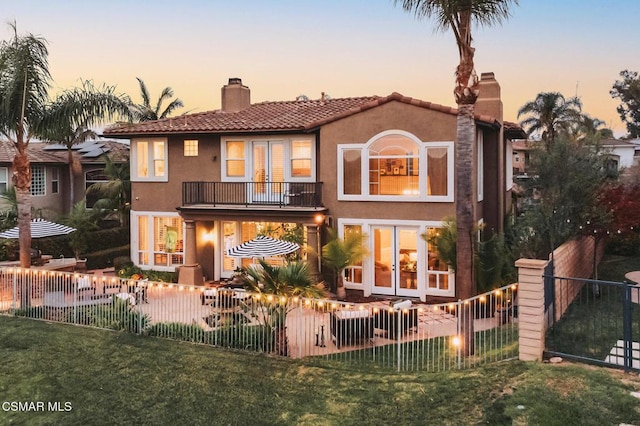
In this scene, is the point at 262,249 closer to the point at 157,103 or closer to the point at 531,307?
the point at 531,307

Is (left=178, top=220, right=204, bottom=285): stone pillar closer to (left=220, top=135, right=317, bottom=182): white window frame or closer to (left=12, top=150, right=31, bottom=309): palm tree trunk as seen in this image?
(left=220, top=135, right=317, bottom=182): white window frame

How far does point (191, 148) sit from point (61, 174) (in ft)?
56.1

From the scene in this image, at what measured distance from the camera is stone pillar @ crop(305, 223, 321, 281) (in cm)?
1816

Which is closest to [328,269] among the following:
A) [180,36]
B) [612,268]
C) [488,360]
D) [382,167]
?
[382,167]

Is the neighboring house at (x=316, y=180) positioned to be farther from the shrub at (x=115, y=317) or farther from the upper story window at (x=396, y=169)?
the shrub at (x=115, y=317)

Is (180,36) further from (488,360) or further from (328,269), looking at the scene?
(488,360)

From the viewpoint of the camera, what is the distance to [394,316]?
1170cm

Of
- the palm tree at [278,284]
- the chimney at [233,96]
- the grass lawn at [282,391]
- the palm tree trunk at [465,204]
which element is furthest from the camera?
the chimney at [233,96]

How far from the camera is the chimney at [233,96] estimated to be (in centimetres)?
2356

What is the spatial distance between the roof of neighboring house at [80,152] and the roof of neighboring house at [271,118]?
963 cm

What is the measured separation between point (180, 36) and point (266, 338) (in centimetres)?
2241

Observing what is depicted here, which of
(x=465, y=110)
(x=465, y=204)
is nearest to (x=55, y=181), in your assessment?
(x=465, y=110)

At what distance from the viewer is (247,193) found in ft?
66.1

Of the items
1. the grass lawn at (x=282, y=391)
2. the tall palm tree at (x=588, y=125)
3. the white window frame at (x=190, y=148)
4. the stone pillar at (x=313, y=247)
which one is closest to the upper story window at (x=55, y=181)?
the white window frame at (x=190, y=148)
